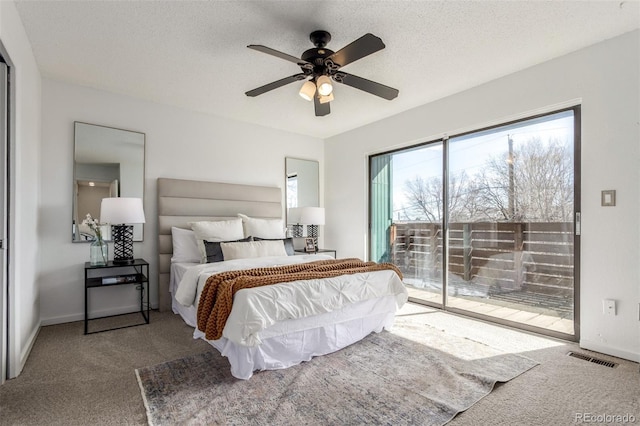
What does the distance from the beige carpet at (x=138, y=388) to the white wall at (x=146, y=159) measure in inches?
21.9

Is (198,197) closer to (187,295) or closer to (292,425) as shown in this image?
(187,295)

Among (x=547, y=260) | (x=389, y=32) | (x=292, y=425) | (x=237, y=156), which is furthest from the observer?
(x=237, y=156)

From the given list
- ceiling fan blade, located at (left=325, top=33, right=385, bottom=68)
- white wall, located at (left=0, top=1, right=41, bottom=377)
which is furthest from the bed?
ceiling fan blade, located at (left=325, top=33, right=385, bottom=68)

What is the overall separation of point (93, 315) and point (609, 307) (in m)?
4.94

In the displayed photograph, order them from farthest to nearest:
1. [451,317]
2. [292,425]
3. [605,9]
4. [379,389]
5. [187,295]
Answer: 1. [451,317]
2. [187,295]
3. [605,9]
4. [379,389]
5. [292,425]

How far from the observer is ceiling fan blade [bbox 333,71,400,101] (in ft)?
8.62

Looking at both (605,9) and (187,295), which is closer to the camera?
(605,9)

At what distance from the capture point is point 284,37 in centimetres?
265

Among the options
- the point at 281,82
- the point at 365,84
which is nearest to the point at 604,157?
the point at 365,84

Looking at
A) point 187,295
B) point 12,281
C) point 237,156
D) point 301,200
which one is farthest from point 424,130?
point 12,281

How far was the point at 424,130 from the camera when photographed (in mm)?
4211

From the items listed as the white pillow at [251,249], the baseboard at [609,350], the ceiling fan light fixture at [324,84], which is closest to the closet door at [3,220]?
the white pillow at [251,249]

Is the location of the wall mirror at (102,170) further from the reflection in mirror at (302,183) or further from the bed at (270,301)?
the reflection in mirror at (302,183)

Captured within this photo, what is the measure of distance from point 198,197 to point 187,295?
177cm
